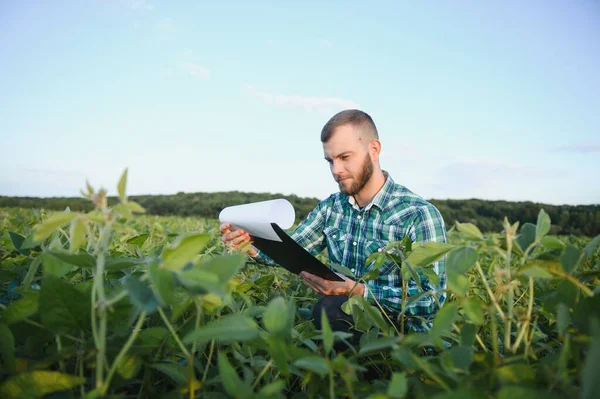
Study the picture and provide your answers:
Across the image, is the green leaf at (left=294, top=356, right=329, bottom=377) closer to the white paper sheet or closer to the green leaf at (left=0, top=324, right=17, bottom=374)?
the green leaf at (left=0, top=324, right=17, bottom=374)

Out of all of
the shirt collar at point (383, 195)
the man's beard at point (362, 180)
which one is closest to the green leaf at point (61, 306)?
the shirt collar at point (383, 195)

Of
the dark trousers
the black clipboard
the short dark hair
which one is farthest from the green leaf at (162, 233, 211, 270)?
the short dark hair

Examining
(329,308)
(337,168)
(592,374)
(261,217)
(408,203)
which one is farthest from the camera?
(337,168)

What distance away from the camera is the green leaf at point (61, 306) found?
0.52m

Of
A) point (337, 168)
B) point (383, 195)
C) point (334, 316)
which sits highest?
point (337, 168)

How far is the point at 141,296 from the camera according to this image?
17.4 inches

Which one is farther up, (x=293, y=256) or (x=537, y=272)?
(x=537, y=272)

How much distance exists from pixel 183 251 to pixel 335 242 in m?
1.99

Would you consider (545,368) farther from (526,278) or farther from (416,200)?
(416,200)

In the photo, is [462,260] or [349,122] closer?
[462,260]

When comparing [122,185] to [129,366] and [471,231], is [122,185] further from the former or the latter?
[471,231]

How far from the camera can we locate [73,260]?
49cm

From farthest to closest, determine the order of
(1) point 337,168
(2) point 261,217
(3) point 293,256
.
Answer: (1) point 337,168 < (2) point 261,217 < (3) point 293,256

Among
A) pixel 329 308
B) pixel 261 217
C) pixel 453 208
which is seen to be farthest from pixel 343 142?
pixel 453 208
